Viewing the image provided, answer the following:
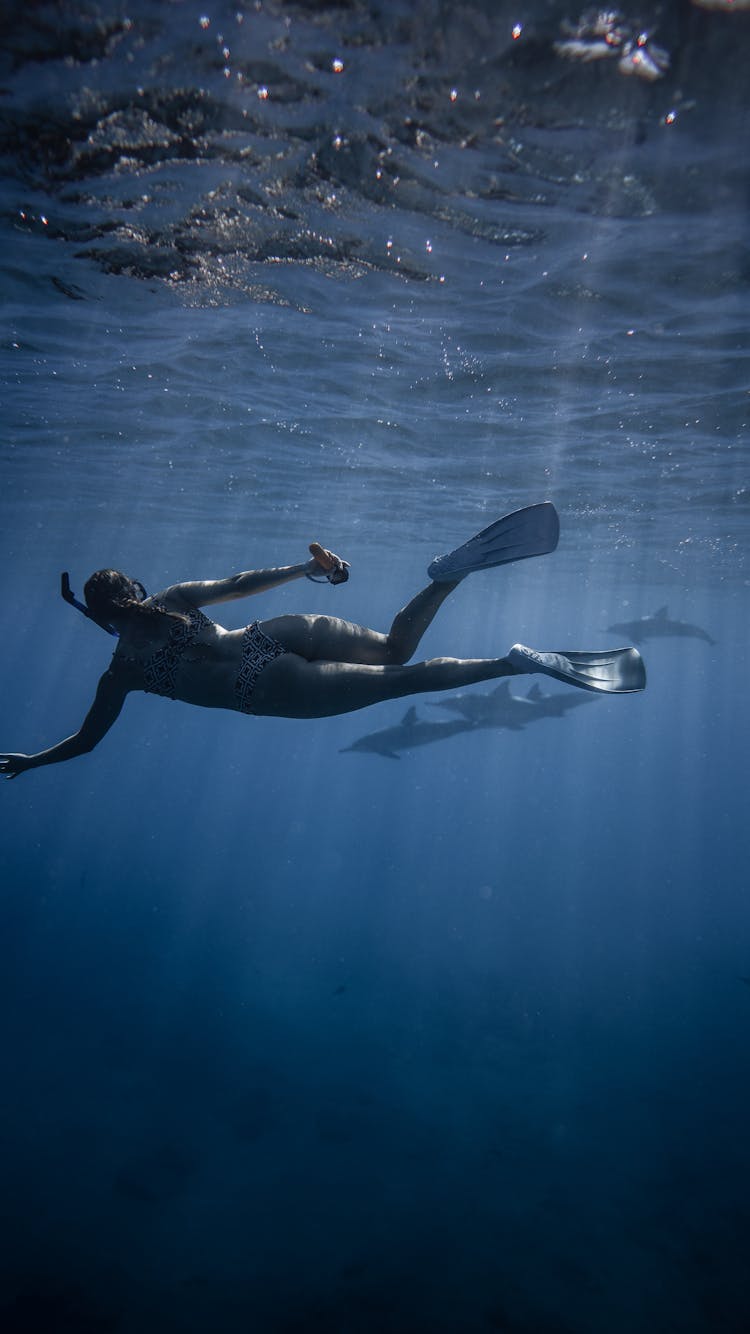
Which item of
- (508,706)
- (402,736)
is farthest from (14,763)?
(508,706)

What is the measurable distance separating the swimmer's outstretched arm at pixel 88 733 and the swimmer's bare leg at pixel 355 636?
155cm

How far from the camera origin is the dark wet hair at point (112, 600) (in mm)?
5379

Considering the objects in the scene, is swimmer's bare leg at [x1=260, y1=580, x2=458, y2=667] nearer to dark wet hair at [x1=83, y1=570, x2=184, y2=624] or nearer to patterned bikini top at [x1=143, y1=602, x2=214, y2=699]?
patterned bikini top at [x1=143, y1=602, x2=214, y2=699]

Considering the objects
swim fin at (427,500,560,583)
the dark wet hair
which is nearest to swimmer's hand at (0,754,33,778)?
the dark wet hair

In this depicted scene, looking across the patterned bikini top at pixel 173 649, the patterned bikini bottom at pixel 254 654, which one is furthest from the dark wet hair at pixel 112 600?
the patterned bikini bottom at pixel 254 654

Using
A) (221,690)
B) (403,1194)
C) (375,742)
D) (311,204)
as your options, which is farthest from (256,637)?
(375,742)

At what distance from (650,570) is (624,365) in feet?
81.1

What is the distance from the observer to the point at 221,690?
573 cm

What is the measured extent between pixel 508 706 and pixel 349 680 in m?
20.2

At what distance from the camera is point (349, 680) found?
17.9 feet

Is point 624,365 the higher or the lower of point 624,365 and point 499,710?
the higher

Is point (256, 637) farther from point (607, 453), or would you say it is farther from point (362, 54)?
point (607, 453)

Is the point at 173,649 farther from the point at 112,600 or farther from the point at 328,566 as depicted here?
the point at 328,566

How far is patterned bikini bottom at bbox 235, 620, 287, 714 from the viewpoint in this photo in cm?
556
